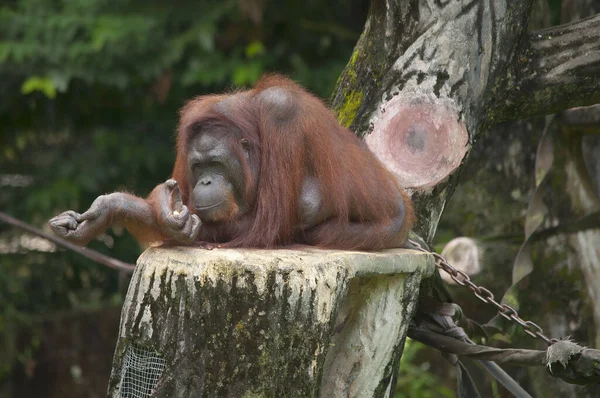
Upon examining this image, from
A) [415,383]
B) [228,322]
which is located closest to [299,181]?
[228,322]

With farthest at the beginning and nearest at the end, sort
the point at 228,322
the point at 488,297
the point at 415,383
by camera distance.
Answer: the point at 415,383 < the point at 488,297 < the point at 228,322

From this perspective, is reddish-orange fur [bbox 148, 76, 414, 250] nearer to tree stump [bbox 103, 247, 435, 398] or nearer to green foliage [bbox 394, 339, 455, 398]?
tree stump [bbox 103, 247, 435, 398]

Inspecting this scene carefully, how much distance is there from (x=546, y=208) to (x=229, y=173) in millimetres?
2154

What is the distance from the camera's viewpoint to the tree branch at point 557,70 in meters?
3.85

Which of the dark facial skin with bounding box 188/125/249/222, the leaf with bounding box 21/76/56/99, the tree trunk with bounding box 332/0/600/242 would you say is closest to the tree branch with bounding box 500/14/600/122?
the tree trunk with bounding box 332/0/600/242

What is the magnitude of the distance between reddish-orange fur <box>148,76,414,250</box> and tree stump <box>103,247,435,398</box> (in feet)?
1.03

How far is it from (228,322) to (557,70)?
2.03 m

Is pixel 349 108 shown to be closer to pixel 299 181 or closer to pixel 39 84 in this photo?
pixel 299 181

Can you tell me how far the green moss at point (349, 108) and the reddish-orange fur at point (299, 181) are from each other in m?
0.52

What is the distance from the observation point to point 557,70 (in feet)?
12.7

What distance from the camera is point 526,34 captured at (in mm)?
3887

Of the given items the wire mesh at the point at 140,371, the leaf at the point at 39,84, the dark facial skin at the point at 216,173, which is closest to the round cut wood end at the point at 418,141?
the dark facial skin at the point at 216,173

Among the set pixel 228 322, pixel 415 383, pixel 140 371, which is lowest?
pixel 415 383

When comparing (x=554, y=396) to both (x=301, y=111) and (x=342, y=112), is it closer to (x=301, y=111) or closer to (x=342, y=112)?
(x=342, y=112)
